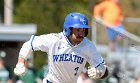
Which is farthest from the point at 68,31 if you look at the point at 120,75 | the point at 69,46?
the point at 120,75

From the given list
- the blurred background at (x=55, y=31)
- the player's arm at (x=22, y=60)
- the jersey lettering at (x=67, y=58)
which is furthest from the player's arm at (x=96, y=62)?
the blurred background at (x=55, y=31)

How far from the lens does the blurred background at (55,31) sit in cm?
1505

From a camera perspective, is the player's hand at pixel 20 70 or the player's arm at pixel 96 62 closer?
the player's hand at pixel 20 70

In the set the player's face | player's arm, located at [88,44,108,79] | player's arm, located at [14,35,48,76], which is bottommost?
player's arm, located at [88,44,108,79]

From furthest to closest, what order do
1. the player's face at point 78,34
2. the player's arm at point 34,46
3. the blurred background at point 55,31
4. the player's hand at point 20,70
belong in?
the blurred background at point 55,31, the player's arm at point 34,46, the player's face at point 78,34, the player's hand at point 20,70

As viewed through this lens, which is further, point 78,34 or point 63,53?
point 63,53

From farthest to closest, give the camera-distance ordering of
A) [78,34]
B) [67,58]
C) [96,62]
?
[96,62] < [67,58] < [78,34]

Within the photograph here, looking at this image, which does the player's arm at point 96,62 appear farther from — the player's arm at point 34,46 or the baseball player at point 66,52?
the player's arm at point 34,46

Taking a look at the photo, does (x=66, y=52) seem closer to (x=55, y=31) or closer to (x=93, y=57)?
(x=93, y=57)

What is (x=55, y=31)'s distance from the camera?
68.2 ft

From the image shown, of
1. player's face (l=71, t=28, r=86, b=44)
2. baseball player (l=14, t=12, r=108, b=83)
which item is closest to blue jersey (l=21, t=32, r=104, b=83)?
baseball player (l=14, t=12, r=108, b=83)

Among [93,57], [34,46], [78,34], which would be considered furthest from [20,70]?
[93,57]

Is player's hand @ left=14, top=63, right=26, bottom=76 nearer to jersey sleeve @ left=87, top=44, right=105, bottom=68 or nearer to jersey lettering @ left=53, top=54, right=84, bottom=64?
jersey lettering @ left=53, top=54, right=84, bottom=64

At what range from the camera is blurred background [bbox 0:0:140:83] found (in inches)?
593
